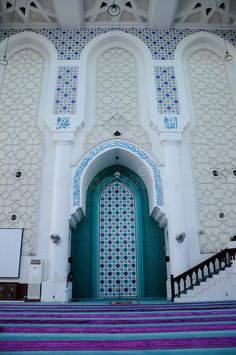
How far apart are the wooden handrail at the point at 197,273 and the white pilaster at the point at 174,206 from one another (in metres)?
0.16

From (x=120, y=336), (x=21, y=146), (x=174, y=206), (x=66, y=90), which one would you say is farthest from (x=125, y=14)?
(x=120, y=336)

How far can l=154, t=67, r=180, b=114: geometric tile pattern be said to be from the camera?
18.1ft

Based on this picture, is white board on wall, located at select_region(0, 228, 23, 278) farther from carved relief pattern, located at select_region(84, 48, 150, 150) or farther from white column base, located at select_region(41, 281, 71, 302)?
carved relief pattern, located at select_region(84, 48, 150, 150)

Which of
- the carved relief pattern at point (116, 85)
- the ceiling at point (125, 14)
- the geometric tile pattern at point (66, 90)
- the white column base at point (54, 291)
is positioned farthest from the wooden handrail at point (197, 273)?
the ceiling at point (125, 14)

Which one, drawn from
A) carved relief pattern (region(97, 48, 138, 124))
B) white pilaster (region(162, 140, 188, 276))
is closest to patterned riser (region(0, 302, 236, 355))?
white pilaster (region(162, 140, 188, 276))

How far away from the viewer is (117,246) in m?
5.30

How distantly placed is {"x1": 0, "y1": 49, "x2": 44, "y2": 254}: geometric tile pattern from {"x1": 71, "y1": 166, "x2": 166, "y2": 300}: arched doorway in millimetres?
948

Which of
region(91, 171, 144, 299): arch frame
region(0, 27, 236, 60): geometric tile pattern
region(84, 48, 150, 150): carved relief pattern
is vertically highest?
region(0, 27, 236, 60): geometric tile pattern

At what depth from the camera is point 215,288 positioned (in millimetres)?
4031

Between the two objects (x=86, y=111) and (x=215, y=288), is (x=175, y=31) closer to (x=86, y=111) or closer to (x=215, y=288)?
(x=86, y=111)

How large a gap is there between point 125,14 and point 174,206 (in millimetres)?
3958

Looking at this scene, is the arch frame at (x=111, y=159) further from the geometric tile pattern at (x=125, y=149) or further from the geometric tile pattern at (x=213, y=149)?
the geometric tile pattern at (x=213, y=149)

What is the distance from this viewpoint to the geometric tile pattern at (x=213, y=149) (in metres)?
4.91

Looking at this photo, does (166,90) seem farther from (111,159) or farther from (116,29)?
(116,29)
